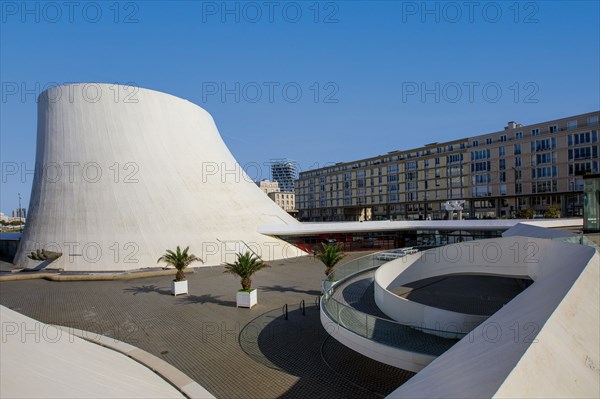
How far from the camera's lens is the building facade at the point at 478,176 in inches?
1666

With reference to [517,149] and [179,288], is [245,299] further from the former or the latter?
[517,149]

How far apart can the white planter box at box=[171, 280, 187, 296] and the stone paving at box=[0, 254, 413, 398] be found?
546 millimetres

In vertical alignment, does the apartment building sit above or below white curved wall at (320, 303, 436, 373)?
above

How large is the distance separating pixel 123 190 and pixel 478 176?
4903 cm

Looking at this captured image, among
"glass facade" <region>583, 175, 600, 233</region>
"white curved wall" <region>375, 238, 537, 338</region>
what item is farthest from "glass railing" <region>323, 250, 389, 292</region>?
"glass facade" <region>583, 175, 600, 233</region>

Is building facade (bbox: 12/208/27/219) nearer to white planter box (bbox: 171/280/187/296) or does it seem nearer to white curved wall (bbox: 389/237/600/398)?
white planter box (bbox: 171/280/187/296)

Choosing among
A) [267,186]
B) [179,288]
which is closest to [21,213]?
[267,186]

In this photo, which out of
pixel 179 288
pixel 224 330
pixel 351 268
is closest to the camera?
pixel 224 330

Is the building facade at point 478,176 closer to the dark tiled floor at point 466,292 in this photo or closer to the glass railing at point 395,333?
the dark tiled floor at point 466,292

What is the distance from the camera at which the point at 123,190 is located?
24.1 meters

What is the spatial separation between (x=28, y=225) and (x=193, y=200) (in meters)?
12.2

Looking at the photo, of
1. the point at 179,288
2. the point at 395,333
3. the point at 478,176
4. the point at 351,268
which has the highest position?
the point at 478,176

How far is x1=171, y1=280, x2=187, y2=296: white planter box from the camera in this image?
52.7 ft

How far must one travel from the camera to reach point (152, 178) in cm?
2514
